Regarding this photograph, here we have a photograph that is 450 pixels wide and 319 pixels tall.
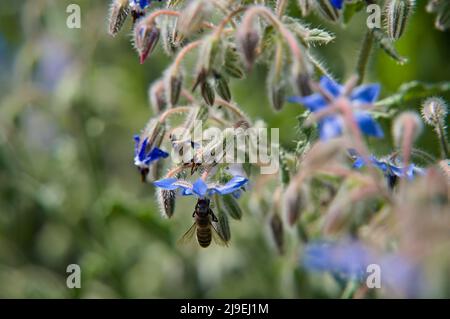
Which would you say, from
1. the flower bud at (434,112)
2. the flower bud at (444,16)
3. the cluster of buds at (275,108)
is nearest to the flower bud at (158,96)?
the cluster of buds at (275,108)

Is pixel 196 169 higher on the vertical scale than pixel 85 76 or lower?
lower

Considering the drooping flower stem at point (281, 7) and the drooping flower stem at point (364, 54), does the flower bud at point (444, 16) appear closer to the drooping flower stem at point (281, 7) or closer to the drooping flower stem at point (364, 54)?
the drooping flower stem at point (364, 54)

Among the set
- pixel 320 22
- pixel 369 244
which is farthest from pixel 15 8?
pixel 369 244

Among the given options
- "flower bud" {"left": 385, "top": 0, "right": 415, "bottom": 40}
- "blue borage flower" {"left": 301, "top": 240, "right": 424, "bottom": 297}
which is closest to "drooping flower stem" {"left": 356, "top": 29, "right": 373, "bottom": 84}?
"flower bud" {"left": 385, "top": 0, "right": 415, "bottom": 40}

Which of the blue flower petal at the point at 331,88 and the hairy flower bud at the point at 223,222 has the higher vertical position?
the blue flower petal at the point at 331,88
